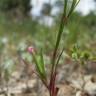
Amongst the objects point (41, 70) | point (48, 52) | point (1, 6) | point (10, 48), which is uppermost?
point (41, 70)

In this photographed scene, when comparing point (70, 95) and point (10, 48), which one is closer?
point (70, 95)

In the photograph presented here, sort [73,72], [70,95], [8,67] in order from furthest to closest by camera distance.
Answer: [73,72], [8,67], [70,95]

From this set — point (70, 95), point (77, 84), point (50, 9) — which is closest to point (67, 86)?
point (77, 84)

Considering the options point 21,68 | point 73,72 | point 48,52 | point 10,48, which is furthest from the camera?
point 10,48

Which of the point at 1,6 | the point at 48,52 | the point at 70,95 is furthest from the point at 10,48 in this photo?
the point at 1,6

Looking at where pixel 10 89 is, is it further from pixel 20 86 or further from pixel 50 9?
pixel 50 9

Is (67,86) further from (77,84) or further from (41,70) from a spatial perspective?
(41,70)

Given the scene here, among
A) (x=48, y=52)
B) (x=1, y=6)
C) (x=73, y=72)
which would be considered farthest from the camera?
(x=1, y=6)

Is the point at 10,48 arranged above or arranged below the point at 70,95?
below

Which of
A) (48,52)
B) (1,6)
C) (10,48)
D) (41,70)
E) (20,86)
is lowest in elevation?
(1,6)
